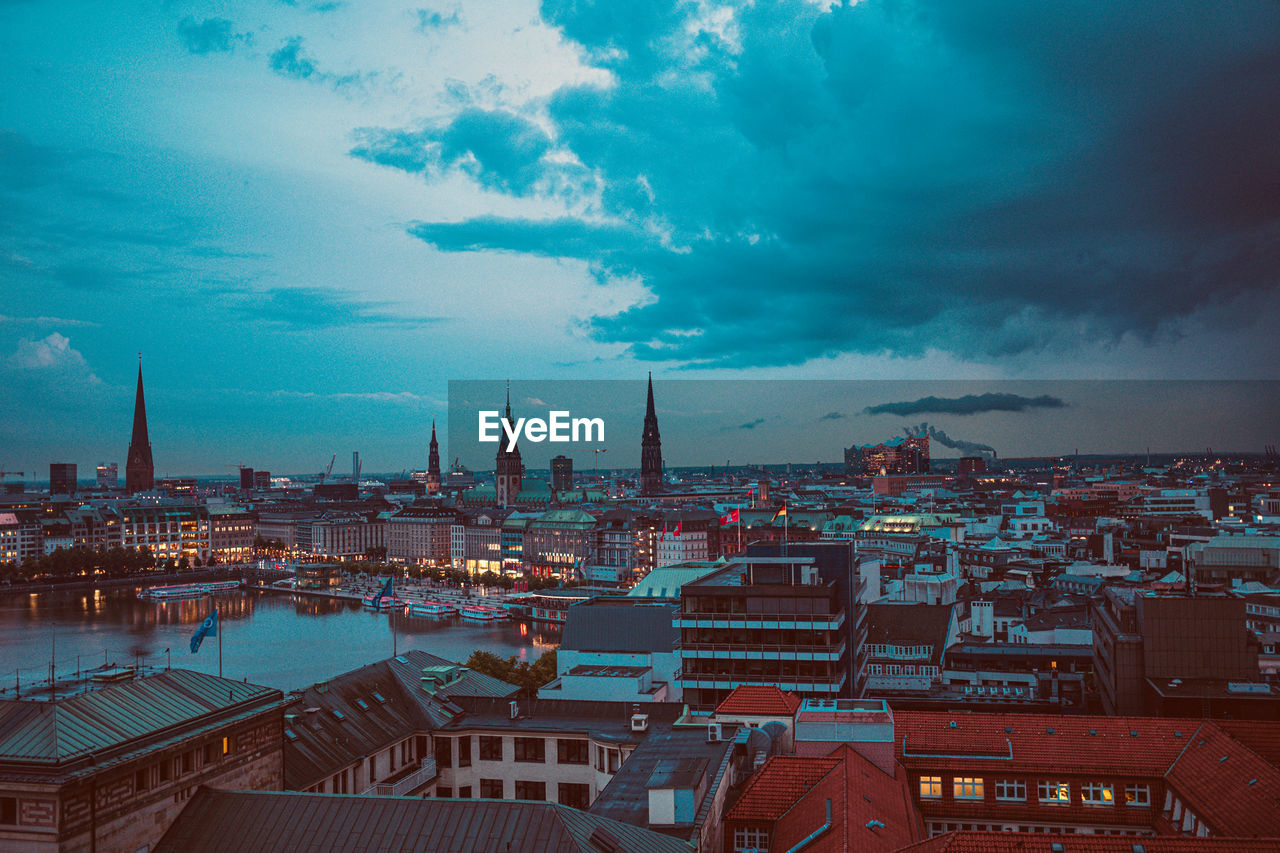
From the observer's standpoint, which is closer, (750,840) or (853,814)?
(853,814)

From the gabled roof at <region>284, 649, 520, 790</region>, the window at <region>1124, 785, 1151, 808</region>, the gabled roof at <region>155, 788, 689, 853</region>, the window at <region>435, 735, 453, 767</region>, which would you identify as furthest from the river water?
the window at <region>1124, 785, 1151, 808</region>

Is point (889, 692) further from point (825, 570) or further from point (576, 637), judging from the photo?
point (576, 637)

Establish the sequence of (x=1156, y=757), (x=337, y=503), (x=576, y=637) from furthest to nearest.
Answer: (x=337, y=503) → (x=576, y=637) → (x=1156, y=757)

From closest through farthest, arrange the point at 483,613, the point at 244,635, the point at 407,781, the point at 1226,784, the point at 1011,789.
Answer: the point at 1226,784 → the point at 1011,789 → the point at 407,781 → the point at 244,635 → the point at 483,613

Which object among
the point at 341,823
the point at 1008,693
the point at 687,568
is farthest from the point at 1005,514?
the point at 341,823

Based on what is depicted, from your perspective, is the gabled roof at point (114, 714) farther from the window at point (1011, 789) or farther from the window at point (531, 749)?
the window at point (1011, 789)

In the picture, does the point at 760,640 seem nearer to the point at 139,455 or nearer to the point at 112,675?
the point at 112,675

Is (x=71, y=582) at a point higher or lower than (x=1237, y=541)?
lower

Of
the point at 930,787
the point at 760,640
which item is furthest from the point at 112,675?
the point at 760,640
